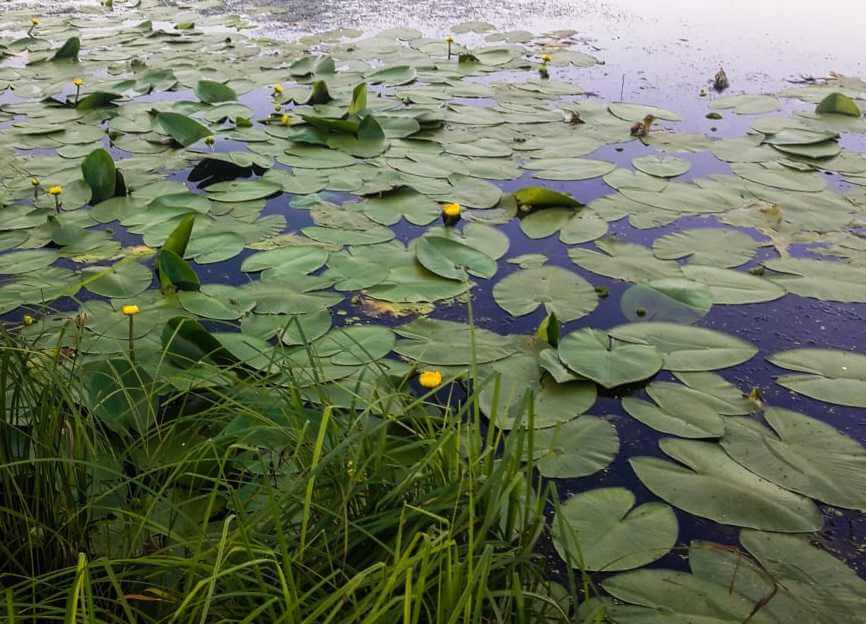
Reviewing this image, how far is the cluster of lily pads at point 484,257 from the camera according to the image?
1.38 meters

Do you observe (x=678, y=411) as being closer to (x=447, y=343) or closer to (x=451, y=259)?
(x=447, y=343)

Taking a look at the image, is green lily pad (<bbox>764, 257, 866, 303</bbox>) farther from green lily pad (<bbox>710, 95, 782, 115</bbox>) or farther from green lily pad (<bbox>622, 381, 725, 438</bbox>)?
green lily pad (<bbox>710, 95, 782, 115</bbox>)

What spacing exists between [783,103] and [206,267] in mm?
2940

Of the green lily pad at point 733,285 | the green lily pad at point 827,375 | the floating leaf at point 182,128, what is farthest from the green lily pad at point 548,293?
the floating leaf at point 182,128

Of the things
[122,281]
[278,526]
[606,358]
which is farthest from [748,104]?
[278,526]

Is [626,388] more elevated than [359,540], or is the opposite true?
[359,540]

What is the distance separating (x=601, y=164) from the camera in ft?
9.28

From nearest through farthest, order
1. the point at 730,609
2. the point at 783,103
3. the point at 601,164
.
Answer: the point at 730,609, the point at 601,164, the point at 783,103

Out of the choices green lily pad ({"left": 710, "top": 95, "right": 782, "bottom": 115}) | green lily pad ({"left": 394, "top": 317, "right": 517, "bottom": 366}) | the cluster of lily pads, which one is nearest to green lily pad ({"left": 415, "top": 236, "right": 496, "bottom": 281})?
the cluster of lily pads

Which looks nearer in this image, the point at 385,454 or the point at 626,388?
the point at 385,454

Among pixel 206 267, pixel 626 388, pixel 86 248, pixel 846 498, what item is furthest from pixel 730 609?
pixel 86 248

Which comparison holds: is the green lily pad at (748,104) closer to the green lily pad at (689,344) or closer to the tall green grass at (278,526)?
the green lily pad at (689,344)

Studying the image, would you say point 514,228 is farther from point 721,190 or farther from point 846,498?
point 846,498

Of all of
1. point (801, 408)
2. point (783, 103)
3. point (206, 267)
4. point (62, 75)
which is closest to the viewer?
point (801, 408)
